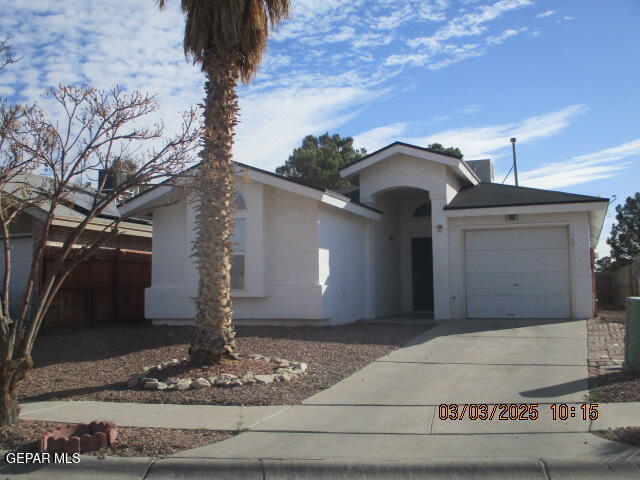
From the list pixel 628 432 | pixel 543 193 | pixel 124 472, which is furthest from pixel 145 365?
pixel 543 193

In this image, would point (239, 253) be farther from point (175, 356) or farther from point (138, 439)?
point (138, 439)

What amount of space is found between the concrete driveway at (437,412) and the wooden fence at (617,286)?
9799 mm

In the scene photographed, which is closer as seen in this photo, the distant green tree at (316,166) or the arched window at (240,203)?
the arched window at (240,203)

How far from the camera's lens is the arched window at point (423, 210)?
62.3 ft

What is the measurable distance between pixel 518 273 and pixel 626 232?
19.3m

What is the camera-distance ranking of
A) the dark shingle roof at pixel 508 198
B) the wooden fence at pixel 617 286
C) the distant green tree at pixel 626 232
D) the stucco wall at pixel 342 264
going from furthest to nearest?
1. the distant green tree at pixel 626 232
2. the wooden fence at pixel 617 286
3. the dark shingle roof at pixel 508 198
4. the stucco wall at pixel 342 264

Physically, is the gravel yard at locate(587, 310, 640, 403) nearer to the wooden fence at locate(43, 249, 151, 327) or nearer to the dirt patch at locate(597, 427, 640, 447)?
the dirt patch at locate(597, 427, 640, 447)

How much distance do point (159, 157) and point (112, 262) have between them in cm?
1025

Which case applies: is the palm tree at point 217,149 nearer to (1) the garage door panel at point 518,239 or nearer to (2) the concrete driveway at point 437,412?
(2) the concrete driveway at point 437,412

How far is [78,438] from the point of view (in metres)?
5.91

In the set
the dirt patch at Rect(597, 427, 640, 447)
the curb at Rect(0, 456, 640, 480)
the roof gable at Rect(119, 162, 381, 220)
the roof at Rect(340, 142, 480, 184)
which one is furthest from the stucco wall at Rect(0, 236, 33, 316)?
the dirt patch at Rect(597, 427, 640, 447)

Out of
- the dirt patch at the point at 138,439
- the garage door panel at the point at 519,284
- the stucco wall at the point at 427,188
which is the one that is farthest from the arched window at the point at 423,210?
the dirt patch at the point at 138,439

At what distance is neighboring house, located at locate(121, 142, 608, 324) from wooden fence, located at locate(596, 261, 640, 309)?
11.5ft

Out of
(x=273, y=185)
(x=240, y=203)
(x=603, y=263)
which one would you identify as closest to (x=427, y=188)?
(x=273, y=185)
